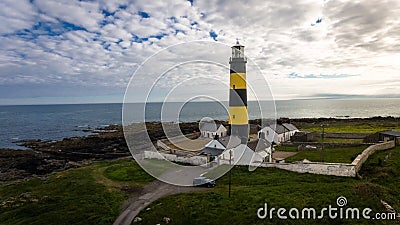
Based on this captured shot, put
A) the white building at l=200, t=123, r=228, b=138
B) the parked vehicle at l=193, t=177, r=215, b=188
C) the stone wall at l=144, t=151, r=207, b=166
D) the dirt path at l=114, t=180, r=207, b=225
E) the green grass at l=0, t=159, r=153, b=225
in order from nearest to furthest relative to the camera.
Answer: the dirt path at l=114, t=180, r=207, b=225 → the green grass at l=0, t=159, r=153, b=225 → the parked vehicle at l=193, t=177, r=215, b=188 → the stone wall at l=144, t=151, r=207, b=166 → the white building at l=200, t=123, r=228, b=138

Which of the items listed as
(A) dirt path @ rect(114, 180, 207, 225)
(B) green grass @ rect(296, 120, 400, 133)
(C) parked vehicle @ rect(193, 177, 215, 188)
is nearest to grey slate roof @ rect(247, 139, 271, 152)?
(C) parked vehicle @ rect(193, 177, 215, 188)

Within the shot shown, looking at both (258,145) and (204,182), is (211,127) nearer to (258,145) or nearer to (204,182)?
(258,145)

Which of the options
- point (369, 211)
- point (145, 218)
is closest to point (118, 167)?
point (145, 218)

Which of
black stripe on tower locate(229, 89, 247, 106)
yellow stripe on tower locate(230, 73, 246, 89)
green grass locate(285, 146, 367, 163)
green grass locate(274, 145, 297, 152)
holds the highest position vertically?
yellow stripe on tower locate(230, 73, 246, 89)

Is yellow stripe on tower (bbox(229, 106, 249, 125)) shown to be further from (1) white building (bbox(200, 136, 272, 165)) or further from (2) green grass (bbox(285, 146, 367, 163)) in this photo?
(2) green grass (bbox(285, 146, 367, 163))

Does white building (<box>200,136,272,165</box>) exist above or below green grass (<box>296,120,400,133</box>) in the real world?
below

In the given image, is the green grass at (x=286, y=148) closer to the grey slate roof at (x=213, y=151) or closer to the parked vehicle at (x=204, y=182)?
the grey slate roof at (x=213, y=151)

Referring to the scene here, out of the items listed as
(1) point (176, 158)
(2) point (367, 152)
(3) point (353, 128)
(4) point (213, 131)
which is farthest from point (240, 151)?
(3) point (353, 128)

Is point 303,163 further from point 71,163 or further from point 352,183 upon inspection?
point 71,163
